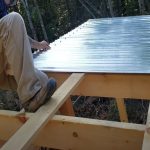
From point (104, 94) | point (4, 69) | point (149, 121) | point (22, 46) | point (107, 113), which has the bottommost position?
point (107, 113)

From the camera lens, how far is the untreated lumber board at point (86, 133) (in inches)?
56.8

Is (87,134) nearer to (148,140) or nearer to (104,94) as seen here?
(148,140)

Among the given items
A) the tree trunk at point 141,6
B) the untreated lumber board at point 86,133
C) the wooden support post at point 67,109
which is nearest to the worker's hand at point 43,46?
the wooden support post at point 67,109

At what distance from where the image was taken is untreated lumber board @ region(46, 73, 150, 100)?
1975mm

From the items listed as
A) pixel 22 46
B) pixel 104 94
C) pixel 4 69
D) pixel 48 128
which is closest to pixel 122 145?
pixel 48 128

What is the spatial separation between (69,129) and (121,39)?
1.42 m

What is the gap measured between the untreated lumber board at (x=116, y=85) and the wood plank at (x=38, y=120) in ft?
0.41

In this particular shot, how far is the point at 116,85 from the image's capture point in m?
2.08

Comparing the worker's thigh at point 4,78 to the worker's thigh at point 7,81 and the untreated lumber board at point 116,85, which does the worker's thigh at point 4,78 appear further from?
the untreated lumber board at point 116,85

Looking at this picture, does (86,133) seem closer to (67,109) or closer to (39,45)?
(67,109)

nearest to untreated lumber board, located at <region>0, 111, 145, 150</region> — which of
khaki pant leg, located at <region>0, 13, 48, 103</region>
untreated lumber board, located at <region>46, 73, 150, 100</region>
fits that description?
khaki pant leg, located at <region>0, 13, 48, 103</region>

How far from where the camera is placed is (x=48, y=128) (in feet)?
5.51

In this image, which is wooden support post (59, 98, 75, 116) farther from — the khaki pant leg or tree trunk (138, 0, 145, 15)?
tree trunk (138, 0, 145, 15)

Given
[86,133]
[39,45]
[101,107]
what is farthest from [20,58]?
[101,107]
